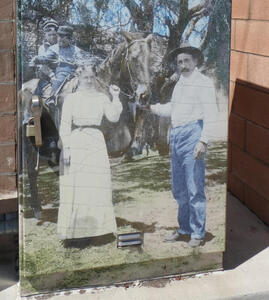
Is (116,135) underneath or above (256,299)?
above

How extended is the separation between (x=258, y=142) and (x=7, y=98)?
1.82 metres

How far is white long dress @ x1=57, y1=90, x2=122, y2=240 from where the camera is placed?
8.39ft

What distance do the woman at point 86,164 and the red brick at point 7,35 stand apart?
594 mm

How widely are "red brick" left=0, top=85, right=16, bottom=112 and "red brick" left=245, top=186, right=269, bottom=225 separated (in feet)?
6.18

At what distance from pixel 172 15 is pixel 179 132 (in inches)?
Result: 22.7

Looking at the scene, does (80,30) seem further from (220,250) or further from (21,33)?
(220,250)

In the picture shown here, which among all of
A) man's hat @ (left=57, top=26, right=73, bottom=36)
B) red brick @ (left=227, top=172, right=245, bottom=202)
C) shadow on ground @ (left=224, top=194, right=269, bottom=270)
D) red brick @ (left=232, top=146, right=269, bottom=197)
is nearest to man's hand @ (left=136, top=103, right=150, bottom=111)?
man's hat @ (left=57, top=26, right=73, bottom=36)

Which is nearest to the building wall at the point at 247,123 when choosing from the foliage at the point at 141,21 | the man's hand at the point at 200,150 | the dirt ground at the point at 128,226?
the dirt ground at the point at 128,226

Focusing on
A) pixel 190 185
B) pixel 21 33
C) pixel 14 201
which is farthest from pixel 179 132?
pixel 14 201

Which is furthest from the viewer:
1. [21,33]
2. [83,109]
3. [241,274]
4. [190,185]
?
[241,274]

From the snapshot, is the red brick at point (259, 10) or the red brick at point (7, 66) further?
the red brick at point (259, 10)

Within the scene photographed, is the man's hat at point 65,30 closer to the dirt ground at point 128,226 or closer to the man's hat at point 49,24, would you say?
the man's hat at point 49,24

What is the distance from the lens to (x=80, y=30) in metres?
2.46

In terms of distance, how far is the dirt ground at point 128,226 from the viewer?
264 centimetres
